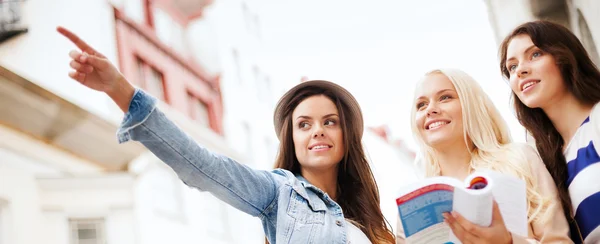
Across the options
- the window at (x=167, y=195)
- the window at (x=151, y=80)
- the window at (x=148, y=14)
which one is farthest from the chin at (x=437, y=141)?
the window at (x=148, y=14)

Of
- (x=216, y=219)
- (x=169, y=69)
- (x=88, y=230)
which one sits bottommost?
(x=88, y=230)

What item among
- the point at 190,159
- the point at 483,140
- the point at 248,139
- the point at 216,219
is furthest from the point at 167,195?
the point at 190,159

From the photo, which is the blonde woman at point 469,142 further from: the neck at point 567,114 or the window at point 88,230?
the window at point 88,230

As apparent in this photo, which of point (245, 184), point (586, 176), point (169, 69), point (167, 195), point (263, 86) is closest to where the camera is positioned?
point (245, 184)

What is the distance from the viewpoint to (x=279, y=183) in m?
1.43

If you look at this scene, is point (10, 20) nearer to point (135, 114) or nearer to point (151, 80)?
point (151, 80)

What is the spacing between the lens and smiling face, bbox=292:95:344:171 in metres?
1.56

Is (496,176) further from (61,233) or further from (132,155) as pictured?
(132,155)

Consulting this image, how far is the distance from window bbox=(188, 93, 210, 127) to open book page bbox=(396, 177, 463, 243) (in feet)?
11.2

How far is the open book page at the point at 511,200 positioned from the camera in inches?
49.4

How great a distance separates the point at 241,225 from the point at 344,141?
277cm

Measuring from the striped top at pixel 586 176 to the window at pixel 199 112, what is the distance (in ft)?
10.5

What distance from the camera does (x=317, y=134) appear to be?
1.56 metres

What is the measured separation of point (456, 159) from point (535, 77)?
0.96 feet
